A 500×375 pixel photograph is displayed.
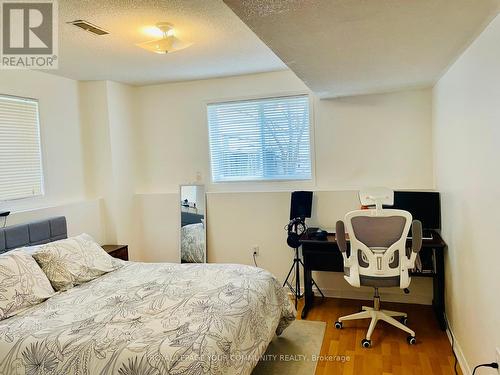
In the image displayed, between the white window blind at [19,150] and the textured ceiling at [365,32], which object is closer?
the textured ceiling at [365,32]

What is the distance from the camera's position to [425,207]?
3.51 metres

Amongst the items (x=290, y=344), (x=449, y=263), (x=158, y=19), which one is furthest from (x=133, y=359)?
(x=449, y=263)

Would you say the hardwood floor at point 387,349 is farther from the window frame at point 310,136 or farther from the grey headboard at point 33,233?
the grey headboard at point 33,233

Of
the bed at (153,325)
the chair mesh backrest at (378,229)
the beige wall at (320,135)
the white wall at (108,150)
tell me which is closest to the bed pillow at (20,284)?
the bed at (153,325)

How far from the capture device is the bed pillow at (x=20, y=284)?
7.84 feet

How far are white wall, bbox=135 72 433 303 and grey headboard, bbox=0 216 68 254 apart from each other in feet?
3.94

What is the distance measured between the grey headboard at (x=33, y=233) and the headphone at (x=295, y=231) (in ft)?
7.57

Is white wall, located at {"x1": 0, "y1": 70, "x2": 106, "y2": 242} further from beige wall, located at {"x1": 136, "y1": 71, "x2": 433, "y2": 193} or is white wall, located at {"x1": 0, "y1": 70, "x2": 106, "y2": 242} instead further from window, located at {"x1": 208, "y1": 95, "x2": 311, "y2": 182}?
window, located at {"x1": 208, "y1": 95, "x2": 311, "y2": 182}

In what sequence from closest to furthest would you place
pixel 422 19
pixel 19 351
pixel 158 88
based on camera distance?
pixel 422 19 < pixel 19 351 < pixel 158 88

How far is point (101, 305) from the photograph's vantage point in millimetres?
2406

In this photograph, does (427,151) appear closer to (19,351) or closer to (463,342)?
(463,342)

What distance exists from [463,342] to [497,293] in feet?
3.24

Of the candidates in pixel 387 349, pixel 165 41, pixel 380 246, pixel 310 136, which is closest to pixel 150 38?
pixel 165 41

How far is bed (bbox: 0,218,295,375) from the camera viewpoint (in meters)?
1.84
